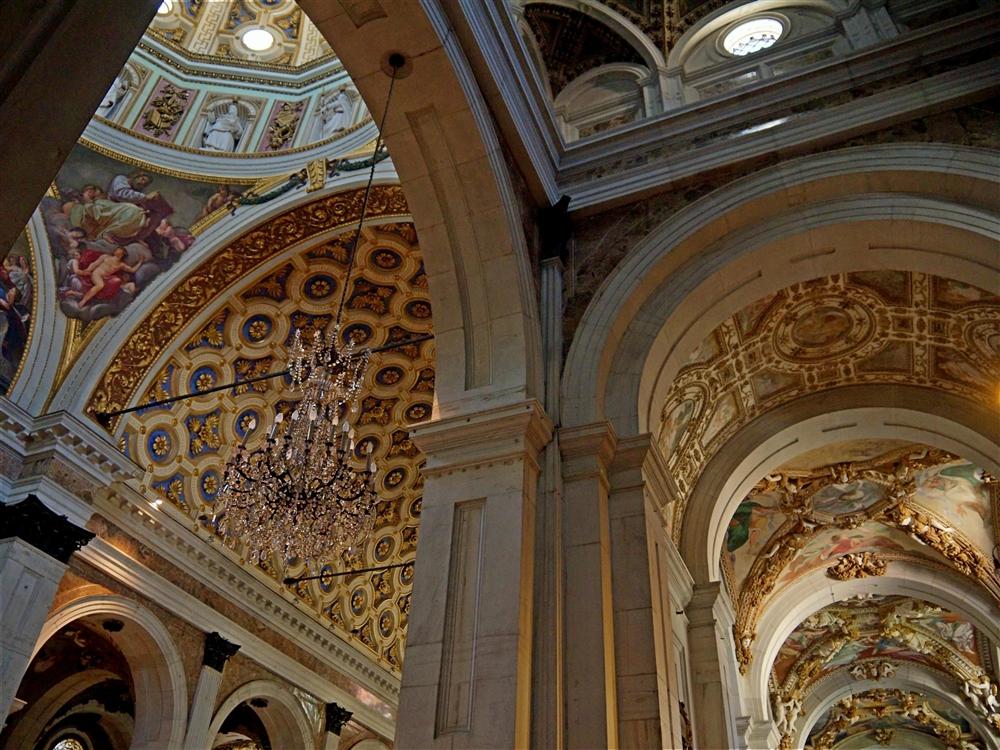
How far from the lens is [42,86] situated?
195cm

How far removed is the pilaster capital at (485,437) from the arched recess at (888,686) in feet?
44.3

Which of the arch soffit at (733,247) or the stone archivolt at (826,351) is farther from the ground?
the stone archivolt at (826,351)

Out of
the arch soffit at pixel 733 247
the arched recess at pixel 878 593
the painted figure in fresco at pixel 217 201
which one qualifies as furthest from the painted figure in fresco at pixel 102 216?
the arched recess at pixel 878 593

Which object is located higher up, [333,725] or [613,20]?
[613,20]

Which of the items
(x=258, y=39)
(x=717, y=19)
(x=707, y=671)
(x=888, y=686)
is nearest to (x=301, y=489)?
(x=707, y=671)

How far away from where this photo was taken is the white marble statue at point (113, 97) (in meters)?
9.43

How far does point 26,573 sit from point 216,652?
3.24 metres

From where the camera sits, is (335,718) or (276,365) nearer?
(276,365)

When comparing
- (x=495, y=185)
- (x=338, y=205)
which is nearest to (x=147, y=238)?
(x=338, y=205)

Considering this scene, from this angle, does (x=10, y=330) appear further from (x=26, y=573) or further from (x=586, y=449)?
(x=586, y=449)

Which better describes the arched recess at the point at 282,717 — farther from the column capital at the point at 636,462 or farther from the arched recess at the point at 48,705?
the column capital at the point at 636,462

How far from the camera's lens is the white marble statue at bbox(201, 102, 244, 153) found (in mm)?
9758

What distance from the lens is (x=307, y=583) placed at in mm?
12258

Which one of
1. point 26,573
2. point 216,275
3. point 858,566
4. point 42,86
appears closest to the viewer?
point 42,86
